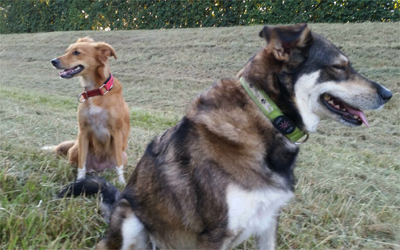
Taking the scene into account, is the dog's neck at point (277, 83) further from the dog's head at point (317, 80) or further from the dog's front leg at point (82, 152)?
the dog's front leg at point (82, 152)

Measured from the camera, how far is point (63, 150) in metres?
4.18

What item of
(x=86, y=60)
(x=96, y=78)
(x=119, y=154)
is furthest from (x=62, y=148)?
(x=86, y=60)

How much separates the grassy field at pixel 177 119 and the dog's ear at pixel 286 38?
59.9 inches

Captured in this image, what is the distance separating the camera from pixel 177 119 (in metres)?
7.16

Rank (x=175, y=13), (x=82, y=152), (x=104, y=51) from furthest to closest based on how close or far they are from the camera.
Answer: (x=175, y=13)
(x=104, y=51)
(x=82, y=152)

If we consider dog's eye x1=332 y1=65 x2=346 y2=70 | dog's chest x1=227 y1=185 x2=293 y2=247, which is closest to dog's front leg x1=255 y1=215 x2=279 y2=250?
dog's chest x1=227 y1=185 x2=293 y2=247

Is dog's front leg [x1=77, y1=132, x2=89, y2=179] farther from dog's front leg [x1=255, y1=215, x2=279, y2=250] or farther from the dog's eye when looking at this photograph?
the dog's eye

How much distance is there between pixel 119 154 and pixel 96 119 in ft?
1.65

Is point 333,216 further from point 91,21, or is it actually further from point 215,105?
point 91,21

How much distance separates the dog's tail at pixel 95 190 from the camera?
2783 millimetres

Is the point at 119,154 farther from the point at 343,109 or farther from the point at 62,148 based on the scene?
the point at 343,109

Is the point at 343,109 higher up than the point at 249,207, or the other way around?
the point at 343,109

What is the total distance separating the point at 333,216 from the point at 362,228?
0.25 m

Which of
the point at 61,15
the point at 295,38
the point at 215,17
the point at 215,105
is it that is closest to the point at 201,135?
the point at 215,105
